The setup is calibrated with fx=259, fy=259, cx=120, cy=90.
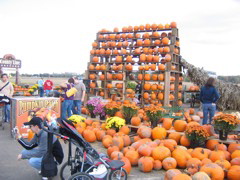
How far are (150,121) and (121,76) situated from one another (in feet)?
18.8

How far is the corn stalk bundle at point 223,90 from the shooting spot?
14406 mm

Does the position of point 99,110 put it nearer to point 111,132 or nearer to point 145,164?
point 111,132

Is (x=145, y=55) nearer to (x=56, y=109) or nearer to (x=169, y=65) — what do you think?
(x=169, y=65)

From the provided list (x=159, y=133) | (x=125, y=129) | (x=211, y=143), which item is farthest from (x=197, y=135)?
(x=125, y=129)

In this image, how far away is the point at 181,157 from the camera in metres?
4.86

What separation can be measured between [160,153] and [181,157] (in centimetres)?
39

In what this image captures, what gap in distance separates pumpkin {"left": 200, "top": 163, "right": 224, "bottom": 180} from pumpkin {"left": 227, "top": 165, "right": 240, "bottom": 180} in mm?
249

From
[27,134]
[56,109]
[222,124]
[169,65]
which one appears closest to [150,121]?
[222,124]

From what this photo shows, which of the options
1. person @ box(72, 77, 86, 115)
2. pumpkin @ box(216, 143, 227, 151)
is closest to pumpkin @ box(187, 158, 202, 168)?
pumpkin @ box(216, 143, 227, 151)

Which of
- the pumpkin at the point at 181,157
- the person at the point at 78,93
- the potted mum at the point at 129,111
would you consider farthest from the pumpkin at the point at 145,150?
the person at the point at 78,93

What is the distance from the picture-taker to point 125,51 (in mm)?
12680

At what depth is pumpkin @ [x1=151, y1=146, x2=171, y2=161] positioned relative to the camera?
4926 millimetres

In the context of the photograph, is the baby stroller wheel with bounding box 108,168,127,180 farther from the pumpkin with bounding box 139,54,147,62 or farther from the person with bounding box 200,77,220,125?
the pumpkin with bounding box 139,54,147,62

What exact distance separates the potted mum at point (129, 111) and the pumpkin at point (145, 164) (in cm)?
250
